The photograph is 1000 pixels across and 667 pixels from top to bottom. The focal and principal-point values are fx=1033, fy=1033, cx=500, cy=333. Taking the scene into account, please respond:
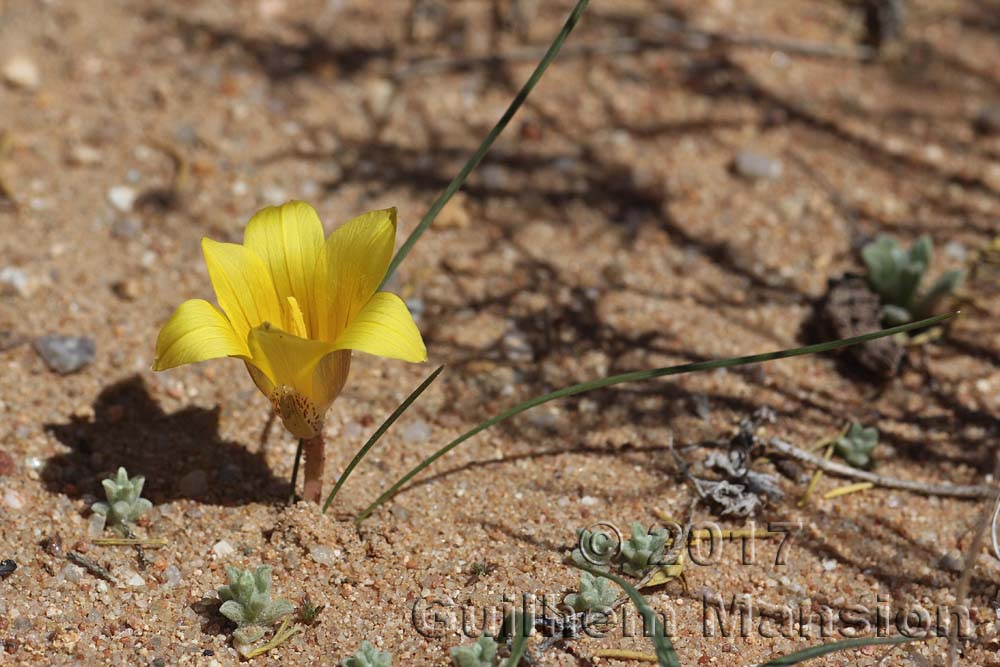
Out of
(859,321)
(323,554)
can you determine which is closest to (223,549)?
(323,554)

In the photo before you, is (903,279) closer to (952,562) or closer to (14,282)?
(952,562)

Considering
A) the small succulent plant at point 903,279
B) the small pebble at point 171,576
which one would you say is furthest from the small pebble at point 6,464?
the small succulent plant at point 903,279

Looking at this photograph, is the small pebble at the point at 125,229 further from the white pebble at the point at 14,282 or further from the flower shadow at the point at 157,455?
the flower shadow at the point at 157,455

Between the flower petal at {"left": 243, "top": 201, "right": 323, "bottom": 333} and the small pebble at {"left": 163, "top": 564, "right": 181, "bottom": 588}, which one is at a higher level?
the flower petal at {"left": 243, "top": 201, "right": 323, "bottom": 333}

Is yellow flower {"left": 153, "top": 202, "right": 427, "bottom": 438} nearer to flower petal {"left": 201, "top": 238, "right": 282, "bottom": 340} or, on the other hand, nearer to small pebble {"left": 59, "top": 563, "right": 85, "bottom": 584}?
flower petal {"left": 201, "top": 238, "right": 282, "bottom": 340}

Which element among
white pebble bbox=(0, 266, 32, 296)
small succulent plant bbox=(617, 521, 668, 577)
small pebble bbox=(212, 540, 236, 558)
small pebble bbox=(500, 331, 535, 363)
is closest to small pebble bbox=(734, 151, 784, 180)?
small pebble bbox=(500, 331, 535, 363)
